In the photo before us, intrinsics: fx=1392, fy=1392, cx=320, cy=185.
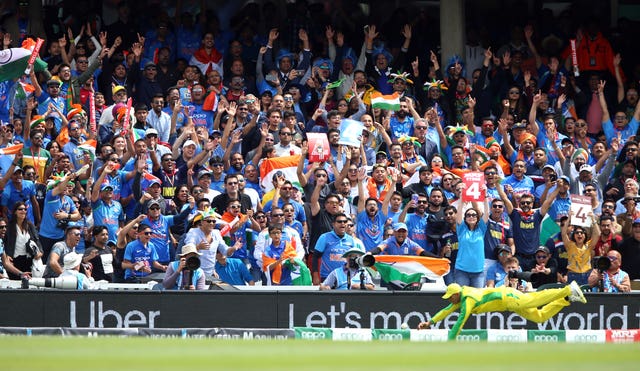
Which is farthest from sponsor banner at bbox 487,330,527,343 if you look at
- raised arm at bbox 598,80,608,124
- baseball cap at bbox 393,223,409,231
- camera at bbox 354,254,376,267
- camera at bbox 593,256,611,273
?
raised arm at bbox 598,80,608,124

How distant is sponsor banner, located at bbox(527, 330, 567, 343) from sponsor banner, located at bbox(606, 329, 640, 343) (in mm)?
607

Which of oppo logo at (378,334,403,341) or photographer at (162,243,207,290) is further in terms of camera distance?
photographer at (162,243,207,290)

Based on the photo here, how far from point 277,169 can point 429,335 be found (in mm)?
4826

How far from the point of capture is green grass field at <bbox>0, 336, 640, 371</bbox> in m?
13.3

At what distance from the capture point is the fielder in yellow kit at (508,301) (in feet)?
54.2

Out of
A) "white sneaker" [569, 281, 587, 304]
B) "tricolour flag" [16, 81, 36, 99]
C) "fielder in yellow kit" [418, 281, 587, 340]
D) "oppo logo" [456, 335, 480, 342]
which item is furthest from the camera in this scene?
"tricolour flag" [16, 81, 36, 99]

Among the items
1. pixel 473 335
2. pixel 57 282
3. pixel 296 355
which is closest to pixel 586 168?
pixel 473 335

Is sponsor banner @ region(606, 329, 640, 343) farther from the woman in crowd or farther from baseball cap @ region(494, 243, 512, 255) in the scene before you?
the woman in crowd

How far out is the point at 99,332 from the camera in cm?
1769

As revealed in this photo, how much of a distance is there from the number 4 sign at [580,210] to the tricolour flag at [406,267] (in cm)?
213

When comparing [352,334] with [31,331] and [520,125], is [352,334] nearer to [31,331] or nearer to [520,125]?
[31,331]

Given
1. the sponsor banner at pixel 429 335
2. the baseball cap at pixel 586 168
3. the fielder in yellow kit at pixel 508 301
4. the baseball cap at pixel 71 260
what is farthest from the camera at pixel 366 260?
the baseball cap at pixel 586 168

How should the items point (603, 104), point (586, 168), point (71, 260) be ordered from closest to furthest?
1. point (71, 260)
2. point (586, 168)
3. point (603, 104)

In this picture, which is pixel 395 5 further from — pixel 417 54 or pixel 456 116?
pixel 456 116
